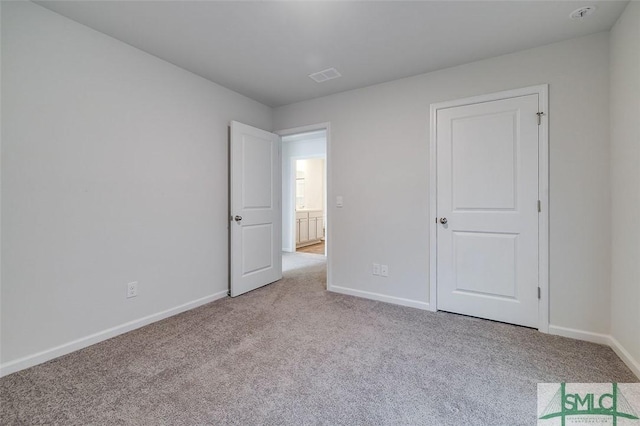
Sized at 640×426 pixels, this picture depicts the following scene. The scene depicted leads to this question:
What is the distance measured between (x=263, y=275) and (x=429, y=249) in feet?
6.75

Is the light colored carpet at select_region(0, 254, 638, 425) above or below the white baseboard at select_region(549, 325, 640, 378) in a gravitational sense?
below

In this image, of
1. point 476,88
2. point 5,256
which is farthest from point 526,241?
point 5,256

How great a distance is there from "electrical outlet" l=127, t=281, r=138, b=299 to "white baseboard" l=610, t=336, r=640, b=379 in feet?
11.8

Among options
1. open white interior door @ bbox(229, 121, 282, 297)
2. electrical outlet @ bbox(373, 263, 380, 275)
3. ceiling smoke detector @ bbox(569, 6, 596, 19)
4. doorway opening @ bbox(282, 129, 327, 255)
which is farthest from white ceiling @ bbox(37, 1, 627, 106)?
doorway opening @ bbox(282, 129, 327, 255)

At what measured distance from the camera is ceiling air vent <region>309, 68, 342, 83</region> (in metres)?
2.76

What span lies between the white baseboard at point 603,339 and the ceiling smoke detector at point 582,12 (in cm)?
227

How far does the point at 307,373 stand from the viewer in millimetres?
1757

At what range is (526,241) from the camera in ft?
7.82

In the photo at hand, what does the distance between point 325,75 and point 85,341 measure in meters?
3.06

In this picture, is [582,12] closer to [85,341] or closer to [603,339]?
[603,339]

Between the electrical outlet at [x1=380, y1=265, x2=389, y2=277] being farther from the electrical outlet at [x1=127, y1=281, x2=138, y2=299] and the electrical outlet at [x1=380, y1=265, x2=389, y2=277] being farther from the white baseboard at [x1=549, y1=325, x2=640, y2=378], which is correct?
the electrical outlet at [x1=127, y1=281, x2=138, y2=299]

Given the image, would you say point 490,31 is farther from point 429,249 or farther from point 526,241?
point 429,249

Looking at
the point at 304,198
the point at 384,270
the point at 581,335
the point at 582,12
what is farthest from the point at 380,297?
the point at 304,198

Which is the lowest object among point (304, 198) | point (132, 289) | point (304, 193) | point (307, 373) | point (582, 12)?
point (307, 373)
